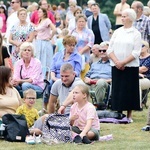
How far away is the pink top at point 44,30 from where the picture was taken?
674 inches

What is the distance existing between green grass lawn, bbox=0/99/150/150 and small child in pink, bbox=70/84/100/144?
0.21 meters

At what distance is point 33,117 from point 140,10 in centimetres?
635

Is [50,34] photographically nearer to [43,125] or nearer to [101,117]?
[101,117]

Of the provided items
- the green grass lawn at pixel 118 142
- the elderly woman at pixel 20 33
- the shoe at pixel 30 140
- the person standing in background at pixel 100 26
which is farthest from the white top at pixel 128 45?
the person standing in background at pixel 100 26

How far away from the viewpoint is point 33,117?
35.6ft

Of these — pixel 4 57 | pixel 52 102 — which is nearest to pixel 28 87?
pixel 4 57

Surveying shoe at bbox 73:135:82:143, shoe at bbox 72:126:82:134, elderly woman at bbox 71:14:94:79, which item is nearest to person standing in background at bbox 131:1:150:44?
elderly woman at bbox 71:14:94:79

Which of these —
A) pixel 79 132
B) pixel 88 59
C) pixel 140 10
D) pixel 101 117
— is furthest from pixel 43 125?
pixel 140 10

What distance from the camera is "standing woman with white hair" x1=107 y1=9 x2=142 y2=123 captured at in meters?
12.1

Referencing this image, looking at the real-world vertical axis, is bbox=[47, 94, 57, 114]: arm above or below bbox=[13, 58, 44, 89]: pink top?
below

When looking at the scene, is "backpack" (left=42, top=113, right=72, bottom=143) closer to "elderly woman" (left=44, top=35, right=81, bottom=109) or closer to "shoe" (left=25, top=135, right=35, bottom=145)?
"shoe" (left=25, top=135, right=35, bottom=145)

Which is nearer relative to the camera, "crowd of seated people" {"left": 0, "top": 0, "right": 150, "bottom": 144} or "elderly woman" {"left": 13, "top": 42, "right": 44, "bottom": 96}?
"crowd of seated people" {"left": 0, "top": 0, "right": 150, "bottom": 144}

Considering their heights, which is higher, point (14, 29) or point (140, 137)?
point (14, 29)

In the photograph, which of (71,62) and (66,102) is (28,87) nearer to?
(71,62)
